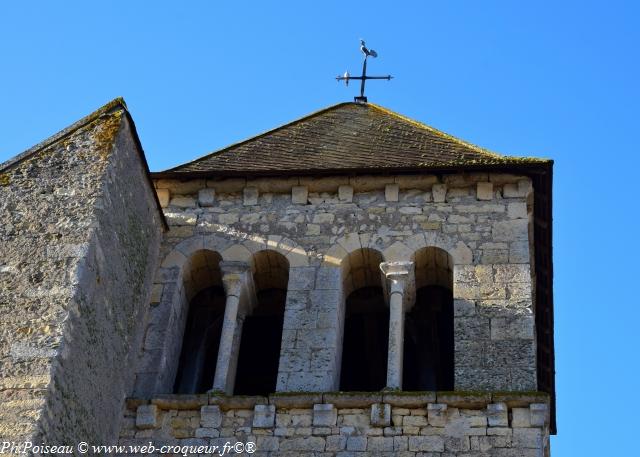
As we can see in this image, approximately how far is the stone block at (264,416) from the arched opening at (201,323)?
154 cm

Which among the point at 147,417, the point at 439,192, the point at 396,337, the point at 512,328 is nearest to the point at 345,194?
the point at 439,192

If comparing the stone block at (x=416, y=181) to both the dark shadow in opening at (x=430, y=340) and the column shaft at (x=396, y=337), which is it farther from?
the column shaft at (x=396, y=337)

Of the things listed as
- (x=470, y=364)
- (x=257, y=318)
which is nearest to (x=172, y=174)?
(x=257, y=318)

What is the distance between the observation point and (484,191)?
13062mm

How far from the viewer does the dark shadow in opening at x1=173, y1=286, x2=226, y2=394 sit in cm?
1284

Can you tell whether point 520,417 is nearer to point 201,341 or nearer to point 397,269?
point 397,269

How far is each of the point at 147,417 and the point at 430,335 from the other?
123 inches

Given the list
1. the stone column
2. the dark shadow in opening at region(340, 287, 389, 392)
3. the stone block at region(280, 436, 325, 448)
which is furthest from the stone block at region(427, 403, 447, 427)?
the dark shadow in opening at region(340, 287, 389, 392)

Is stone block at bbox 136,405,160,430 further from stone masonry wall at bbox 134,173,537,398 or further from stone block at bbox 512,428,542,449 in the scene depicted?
stone block at bbox 512,428,542,449

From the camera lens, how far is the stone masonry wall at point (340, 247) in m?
11.7

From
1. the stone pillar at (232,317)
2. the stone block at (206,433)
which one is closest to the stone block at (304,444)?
the stone block at (206,433)

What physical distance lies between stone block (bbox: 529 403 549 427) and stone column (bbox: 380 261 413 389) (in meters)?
1.11

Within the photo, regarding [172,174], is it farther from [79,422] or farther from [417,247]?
[79,422]

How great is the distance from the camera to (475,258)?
40.8 ft
